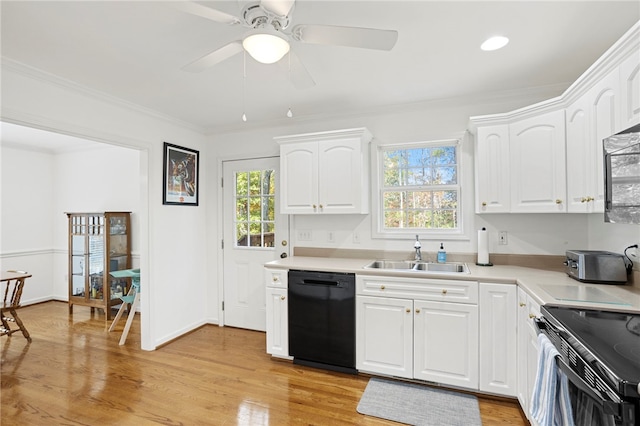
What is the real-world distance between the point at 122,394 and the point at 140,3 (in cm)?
271

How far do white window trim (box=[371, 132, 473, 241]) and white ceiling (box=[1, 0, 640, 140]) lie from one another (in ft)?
1.39

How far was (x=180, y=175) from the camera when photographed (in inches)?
143

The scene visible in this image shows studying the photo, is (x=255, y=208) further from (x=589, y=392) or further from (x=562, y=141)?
(x=589, y=392)

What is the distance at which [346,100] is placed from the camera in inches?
119

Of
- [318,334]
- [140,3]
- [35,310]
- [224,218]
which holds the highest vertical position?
[140,3]

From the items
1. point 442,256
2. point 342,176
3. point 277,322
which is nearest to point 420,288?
point 442,256

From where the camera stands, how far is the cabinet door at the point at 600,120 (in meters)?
1.72

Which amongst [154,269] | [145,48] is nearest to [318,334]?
[154,269]

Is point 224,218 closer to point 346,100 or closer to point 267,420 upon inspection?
point 346,100

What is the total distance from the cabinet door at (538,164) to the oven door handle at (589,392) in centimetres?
141

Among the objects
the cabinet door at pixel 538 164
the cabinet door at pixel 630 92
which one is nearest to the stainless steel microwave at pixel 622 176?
the cabinet door at pixel 630 92

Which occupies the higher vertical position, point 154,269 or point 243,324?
point 154,269

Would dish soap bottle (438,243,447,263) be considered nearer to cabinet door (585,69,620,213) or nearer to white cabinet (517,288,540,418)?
white cabinet (517,288,540,418)

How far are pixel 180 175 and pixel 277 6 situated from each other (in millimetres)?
2792
